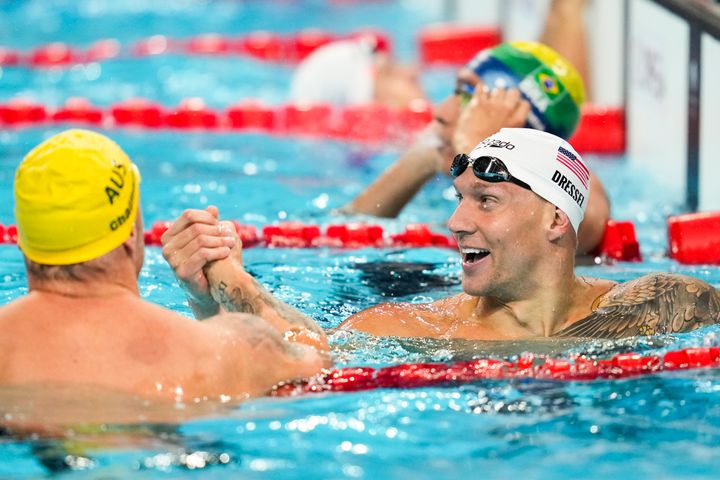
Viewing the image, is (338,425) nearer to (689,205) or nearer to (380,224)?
(380,224)

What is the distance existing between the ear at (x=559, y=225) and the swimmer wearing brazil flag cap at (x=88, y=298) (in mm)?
1147

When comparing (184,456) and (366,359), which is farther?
(366,359)

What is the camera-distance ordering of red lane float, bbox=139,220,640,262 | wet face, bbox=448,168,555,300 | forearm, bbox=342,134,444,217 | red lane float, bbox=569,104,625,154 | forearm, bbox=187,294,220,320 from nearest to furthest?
forearm, bbox=187,294,220,320 → wet face, bbox=448,168,555,300 → red lane float, bbox=139,220,640,262 → forearm, bbox=342,134,444,217 → red lane float, bbox=569,104,625,154

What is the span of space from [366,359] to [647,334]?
2.76 feet

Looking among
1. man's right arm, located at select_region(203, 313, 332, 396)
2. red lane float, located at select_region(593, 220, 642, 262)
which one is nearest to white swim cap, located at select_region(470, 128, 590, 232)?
man's right arm, located at select_region(203, 313, 332, 396)

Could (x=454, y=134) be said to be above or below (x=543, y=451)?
above

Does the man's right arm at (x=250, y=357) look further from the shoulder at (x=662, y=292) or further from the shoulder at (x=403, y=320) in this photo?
the shoulder at (x=662, y=292)

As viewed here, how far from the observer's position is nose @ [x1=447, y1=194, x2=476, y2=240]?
3635mm

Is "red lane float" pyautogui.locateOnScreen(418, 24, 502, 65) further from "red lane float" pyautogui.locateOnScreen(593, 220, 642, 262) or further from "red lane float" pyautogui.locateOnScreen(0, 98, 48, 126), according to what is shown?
"red lane float" pyautogui.locateOnScreen(593, 220, 642, 262)

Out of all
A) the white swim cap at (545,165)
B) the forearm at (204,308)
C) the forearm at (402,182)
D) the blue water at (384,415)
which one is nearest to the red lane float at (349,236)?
the blue water at (384,415)

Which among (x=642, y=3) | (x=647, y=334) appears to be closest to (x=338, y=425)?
(x=647, y=334)

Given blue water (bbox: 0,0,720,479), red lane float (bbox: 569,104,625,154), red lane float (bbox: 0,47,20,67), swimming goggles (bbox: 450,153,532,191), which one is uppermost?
red lane float (bbox: 0,47,20,67)

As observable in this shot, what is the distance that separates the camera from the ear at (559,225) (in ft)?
12.1

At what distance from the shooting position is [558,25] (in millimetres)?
7500
